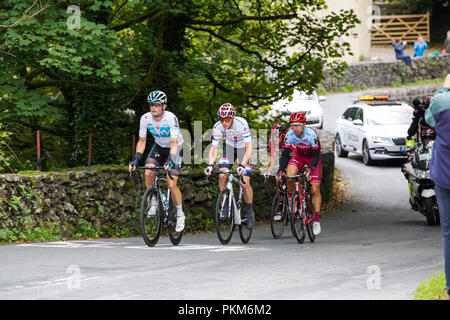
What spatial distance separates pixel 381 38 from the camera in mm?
59375

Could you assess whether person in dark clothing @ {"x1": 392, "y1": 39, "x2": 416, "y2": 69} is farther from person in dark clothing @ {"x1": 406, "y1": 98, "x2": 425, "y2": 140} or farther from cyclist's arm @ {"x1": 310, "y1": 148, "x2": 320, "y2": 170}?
cyclist's arm @ {"x1": 310, "y1": 148, "x2": 320, "y2": 170}

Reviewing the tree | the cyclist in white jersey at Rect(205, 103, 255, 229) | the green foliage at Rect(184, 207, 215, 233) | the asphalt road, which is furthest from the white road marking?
the green foliage at Rect(184, 207, 215, 233)

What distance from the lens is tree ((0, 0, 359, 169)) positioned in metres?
14.0

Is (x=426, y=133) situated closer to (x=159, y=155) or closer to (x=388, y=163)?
(x=159, y=155)

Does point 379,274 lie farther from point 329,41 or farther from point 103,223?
point 329,41

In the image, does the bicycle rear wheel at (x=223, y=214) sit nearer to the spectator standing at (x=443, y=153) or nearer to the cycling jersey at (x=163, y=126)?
the cycling jersey at (x=163, y=126)

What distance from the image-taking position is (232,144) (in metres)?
12.6

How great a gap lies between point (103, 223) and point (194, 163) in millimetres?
4756

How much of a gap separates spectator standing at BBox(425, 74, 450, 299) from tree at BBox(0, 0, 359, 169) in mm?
8150

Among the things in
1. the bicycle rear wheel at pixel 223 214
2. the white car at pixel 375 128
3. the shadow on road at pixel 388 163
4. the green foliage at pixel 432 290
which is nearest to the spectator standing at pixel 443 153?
the green foliage at pixel 432 290

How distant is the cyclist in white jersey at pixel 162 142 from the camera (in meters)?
11.5

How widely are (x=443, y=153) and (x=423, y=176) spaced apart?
8992 mm

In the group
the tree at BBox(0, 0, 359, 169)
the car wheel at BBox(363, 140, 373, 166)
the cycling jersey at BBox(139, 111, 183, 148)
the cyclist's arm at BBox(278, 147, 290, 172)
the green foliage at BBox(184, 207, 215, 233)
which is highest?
the tree at BBox(0, 0, 359, 169)
